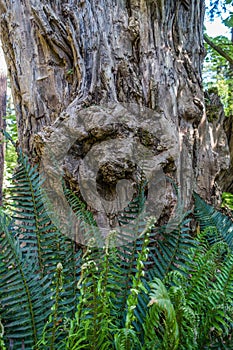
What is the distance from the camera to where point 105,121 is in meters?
1.40

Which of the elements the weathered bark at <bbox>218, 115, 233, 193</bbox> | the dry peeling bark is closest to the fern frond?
the dry peeling bark


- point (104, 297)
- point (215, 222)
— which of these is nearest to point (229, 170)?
point (215, 222)

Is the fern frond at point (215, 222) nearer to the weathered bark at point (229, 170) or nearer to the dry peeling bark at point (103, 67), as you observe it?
the dry peeling bark at point (103, 67)

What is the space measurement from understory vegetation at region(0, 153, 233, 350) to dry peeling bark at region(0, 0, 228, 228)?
464mm

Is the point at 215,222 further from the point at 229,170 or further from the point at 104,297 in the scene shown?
the point at 229,170

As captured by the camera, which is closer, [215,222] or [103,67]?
[215,222]

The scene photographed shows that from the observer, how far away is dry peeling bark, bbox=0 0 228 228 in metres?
1.50

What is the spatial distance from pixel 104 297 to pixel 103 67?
1036mm

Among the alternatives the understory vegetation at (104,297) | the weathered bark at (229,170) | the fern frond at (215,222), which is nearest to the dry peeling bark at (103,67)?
the fern frond at (215,222)

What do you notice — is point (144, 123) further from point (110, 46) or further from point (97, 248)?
point (97, 248)

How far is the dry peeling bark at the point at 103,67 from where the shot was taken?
150 centimetres

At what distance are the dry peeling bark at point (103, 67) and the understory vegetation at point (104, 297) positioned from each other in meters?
0.46

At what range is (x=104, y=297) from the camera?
79 centimetres

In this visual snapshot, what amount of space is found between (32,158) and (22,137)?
148 mm
